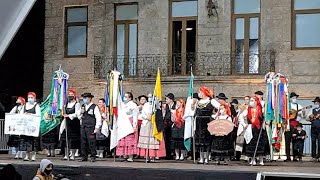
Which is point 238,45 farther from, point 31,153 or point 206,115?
point 31,153

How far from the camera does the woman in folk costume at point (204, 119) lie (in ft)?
36.3

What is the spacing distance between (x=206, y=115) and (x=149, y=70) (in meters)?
6.97

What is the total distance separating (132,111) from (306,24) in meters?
7.31

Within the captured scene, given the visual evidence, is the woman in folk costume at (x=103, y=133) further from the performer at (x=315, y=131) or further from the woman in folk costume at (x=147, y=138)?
the performer at (x=315, y=131)

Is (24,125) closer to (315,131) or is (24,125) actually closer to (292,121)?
(292,121)

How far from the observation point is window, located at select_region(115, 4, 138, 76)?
18250 millimetres

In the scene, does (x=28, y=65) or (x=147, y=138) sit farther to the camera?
(x=28, y=65)

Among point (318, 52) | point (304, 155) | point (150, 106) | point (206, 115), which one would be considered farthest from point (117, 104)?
point (318, 52)

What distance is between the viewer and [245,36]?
668 inches

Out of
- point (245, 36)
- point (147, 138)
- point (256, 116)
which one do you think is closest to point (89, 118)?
point (147, 138)

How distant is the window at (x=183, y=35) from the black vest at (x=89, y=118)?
638cm

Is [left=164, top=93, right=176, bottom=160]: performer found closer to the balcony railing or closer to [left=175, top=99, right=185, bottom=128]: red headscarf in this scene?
[left=175, top=99, right=185, bottom=128]: red headscarf

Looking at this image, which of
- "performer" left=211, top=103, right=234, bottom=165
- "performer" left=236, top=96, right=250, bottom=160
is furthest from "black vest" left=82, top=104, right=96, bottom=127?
"performer" left=236, top=96, right=250, bottom=160

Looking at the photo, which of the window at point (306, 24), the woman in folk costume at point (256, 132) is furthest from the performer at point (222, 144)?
the window at point (306, 24)
